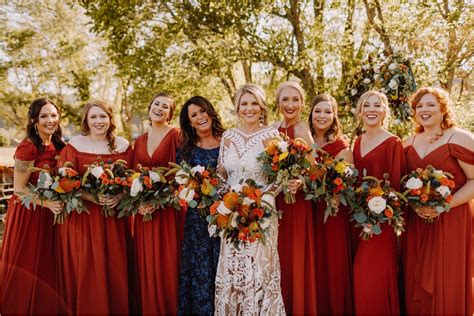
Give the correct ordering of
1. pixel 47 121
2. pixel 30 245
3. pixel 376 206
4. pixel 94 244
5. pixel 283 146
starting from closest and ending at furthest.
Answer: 1. pixel 283 146
2. pixel 376 206
3. pixel 94 244
4. pixel 30 245
5. pixel 47 121

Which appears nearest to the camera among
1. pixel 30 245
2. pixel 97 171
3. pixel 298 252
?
pixel 97 171

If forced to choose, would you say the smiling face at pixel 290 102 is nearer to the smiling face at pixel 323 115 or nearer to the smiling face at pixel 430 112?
the smiling face at pixel 323 115

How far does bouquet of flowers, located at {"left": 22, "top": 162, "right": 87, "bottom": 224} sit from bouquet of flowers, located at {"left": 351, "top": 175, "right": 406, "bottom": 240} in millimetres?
2721

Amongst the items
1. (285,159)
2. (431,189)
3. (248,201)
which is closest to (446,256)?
(431,189)

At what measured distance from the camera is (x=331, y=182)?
159 inches

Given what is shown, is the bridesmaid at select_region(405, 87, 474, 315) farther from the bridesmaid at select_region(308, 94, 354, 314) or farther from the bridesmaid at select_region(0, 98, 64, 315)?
the bridesmaid at select_region(0, 98, 64, 315)

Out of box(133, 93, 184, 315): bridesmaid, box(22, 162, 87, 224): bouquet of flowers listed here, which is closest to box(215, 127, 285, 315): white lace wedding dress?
box(133, 93, 184, 315): bridesmaid

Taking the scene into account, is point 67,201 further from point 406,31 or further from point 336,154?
point 406,31

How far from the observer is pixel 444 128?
4242 mm

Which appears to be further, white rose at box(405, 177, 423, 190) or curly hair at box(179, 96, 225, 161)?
curly hair at box(179, 96, 225, 161)

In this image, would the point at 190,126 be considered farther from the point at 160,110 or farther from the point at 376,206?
the point at 376,206

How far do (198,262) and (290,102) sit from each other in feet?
6.58

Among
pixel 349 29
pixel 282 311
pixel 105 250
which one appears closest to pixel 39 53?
pixel 349 29

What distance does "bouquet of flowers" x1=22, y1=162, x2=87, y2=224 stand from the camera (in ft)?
13.5
